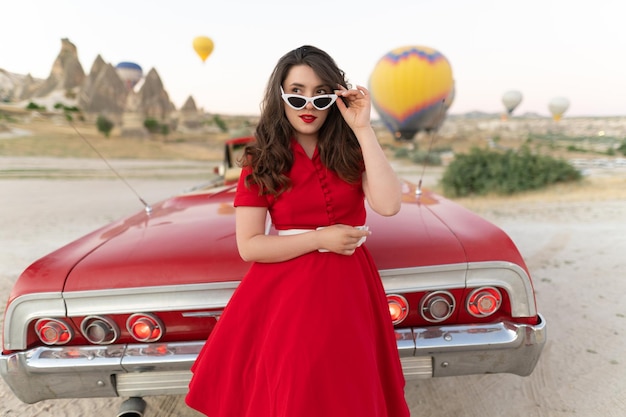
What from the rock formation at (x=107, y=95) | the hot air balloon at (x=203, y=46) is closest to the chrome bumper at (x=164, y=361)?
the hot air balloon at (x=203, y=46)

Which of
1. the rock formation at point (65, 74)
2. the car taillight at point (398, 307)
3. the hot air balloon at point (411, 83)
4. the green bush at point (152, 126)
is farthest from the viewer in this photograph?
the rock formation at point (65, 74)

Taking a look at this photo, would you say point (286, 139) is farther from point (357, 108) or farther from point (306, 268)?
point (306, 268)

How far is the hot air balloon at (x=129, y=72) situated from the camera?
4084 cm

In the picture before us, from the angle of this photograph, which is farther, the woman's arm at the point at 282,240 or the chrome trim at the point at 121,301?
the chrome trim at the point at 121,301

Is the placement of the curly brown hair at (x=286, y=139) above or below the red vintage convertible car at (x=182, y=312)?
above

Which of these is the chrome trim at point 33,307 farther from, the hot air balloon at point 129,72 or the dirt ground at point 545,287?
the hot air balloon at point 129,72

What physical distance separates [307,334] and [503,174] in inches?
495

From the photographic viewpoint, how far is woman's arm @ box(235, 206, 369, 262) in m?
1.28

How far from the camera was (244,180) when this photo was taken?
1356 millimetres

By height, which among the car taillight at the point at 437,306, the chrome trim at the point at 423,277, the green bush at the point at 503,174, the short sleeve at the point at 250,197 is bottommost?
the green bush at the point at 503,174

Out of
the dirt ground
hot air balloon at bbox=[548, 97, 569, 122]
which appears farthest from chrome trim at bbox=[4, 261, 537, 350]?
hot air balloon at bbox=[548, 97, 569, 122]

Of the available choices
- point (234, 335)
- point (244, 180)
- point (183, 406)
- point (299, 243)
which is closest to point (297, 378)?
point (234, 335)

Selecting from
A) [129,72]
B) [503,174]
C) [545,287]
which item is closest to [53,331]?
[545,287]

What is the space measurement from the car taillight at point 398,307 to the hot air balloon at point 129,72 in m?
45.5
